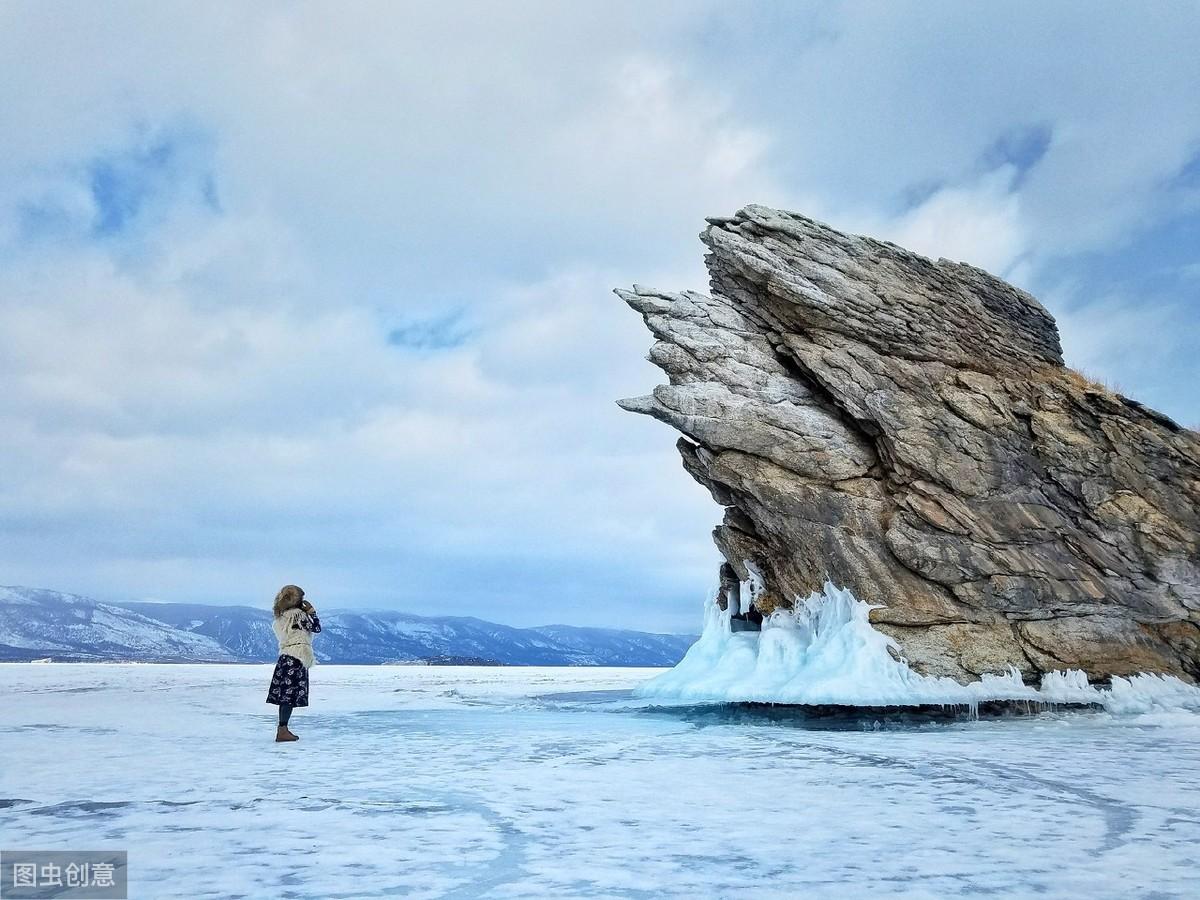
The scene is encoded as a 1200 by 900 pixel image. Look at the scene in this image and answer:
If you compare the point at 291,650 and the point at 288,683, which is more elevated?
the point at 291,650

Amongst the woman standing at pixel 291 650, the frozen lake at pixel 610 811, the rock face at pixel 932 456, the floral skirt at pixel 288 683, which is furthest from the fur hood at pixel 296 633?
A: the rock face at pixel 932 456

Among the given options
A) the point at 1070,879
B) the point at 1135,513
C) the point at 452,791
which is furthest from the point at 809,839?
the point at 1135,513

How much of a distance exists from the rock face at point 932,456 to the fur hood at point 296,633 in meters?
14.8

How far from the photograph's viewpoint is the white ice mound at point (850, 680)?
23094 mm

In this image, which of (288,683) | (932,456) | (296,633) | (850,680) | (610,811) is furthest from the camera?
(932,456)

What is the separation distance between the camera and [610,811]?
873 centimetres

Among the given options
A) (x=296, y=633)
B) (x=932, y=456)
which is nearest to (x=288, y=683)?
(x=296, y=633)

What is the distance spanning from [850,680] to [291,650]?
53.5 ft

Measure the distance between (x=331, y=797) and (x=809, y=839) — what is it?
5736 millimetres

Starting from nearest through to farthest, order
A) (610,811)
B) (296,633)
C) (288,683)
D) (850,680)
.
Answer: (610,811), (288,683), (296,633), (850,680)

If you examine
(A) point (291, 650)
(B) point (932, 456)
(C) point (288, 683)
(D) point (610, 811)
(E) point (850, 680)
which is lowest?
(E) point (850, 680)

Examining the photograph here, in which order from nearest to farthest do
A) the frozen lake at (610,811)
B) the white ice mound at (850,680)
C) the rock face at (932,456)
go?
the frozen lake at (610,811), the white ice mound at (850,680), the rock face at (932,456)

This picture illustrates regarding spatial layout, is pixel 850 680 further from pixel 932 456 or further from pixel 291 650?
pixel 291 650

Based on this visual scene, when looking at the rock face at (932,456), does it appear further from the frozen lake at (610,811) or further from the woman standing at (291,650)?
the woman standing at (291,650)
